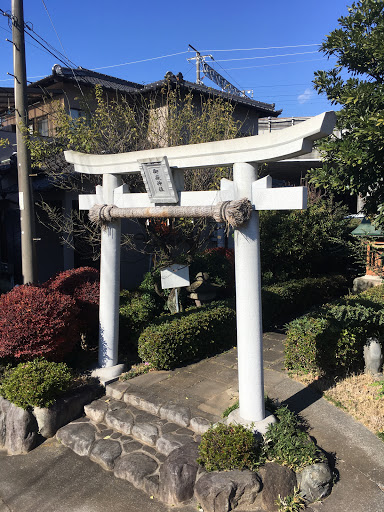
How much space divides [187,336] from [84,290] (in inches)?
95.7

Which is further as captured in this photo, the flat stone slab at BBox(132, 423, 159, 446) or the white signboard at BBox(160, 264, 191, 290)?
the white signboard at BBox(160, 264, 191, 290)

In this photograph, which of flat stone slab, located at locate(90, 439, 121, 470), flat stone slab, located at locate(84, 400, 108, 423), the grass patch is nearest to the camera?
flat stone slab, located at locate(90, 439, 121, 470)

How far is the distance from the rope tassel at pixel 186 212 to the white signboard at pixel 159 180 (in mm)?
150

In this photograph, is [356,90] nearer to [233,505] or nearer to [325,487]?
[325,487]

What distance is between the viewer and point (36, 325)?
6398 mm

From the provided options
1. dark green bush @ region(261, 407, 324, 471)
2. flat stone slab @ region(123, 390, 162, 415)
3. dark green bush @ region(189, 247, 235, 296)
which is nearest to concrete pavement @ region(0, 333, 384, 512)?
flat stone slab @ region(123, 390, 162, 415)

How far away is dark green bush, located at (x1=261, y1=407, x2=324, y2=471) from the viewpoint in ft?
14.2

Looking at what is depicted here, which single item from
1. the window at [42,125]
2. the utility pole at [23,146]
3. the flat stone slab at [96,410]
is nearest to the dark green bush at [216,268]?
the utility pole at [23,146]

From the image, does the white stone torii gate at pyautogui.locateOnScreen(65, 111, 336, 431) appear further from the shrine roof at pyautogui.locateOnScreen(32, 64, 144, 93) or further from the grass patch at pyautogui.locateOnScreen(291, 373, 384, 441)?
the shrine roof at pyautogui.locateOnScreen(32, 64, 144, 93)

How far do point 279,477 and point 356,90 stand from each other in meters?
4.73

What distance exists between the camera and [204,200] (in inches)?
215

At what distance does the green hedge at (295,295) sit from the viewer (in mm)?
9633

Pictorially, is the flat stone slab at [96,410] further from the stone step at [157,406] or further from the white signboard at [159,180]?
the white signboard at [159,180]

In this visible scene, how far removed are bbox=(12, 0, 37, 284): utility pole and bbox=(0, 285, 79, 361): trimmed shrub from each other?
152 centimetres
